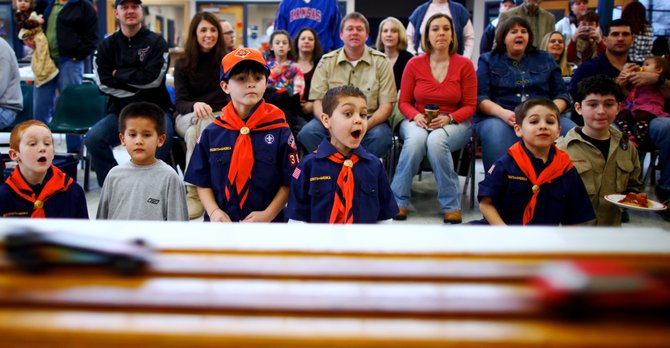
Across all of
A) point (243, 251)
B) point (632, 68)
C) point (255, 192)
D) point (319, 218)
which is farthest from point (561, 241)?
point (632, 68)

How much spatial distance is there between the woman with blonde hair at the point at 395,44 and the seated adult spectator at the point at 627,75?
1.28 m

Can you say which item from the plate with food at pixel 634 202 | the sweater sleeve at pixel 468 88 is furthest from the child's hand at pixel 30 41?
the plate with food at pixel 634 202

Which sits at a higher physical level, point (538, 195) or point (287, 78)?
point (287, 78)

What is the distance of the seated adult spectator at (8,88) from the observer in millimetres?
4016

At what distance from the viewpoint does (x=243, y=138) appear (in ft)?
8.05

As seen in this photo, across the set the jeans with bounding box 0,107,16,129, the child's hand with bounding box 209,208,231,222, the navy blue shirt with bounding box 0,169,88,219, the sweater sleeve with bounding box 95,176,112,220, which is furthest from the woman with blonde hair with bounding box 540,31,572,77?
the jeans with bounding box 0,107,16,129

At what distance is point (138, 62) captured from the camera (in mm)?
4062

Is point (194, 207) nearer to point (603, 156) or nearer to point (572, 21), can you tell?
point (603, 156)

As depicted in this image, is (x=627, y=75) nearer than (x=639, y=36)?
Yes

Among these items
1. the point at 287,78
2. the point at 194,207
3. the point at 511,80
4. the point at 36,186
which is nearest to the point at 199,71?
the point at 287,78

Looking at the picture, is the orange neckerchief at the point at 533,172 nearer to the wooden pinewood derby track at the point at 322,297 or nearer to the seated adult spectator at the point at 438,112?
the seated adult spectator at the point at 438,112

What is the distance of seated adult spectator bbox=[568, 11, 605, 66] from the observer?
4.93 meters

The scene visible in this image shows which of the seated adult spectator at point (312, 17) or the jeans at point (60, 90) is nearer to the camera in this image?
the seated adult spectator at point (312, 17)

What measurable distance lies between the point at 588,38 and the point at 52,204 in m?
4.48
